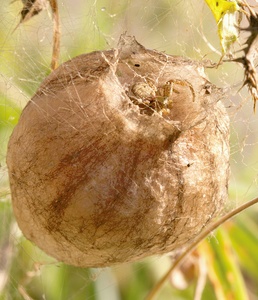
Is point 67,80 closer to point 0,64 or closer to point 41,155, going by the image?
point 41,155

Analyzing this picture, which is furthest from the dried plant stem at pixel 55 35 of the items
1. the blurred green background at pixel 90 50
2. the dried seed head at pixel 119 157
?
the dried seed head at pixel 119 157

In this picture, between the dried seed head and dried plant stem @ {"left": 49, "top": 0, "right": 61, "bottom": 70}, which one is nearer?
the dried seed head

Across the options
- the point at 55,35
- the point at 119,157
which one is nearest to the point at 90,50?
the point at 55,35

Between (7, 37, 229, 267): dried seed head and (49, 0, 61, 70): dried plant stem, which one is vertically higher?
(49, 0, 61, 70): dried plant stem

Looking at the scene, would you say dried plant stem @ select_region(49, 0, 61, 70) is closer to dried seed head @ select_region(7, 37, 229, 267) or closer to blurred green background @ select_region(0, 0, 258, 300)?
blurred green background @ select_region(0, 0, 258, 300)

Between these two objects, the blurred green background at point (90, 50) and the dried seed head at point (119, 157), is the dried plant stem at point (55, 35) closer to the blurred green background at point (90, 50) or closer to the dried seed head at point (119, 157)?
the blurred green background at point (90, 50)

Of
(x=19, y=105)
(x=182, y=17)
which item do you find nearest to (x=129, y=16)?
(x=182, y=17)

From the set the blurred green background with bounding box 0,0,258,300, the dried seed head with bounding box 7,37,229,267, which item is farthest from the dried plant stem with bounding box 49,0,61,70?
the dried seed head with bounding box 7,37,229,267
